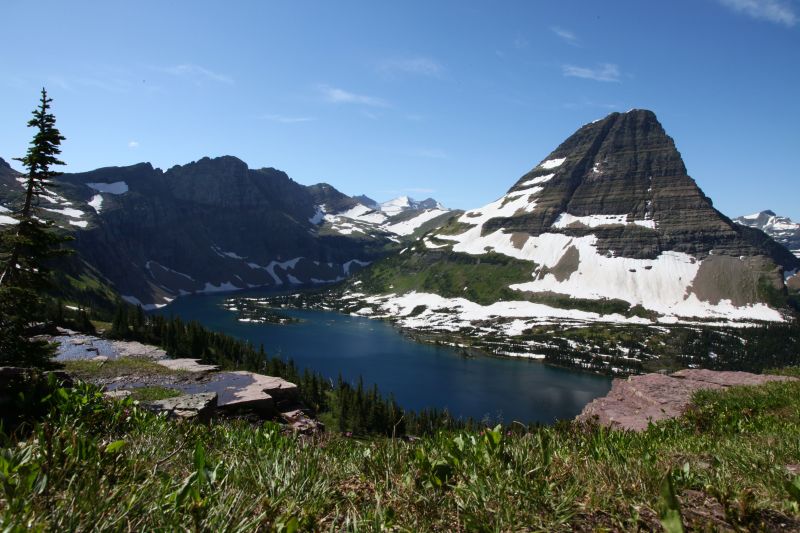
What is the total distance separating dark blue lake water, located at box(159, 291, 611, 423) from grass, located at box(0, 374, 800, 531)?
86.3m

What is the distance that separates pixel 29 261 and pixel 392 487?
26472 millimetres

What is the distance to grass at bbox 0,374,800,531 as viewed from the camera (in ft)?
9.29

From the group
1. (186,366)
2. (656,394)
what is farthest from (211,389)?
(656,394)

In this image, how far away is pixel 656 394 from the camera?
1644 centimetres

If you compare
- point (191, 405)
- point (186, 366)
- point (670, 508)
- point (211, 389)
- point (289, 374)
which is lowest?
point (289, 374)

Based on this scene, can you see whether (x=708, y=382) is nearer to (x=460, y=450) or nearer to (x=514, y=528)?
(x=460, y=450)

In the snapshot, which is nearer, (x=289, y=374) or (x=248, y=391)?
(x=248, y=391)

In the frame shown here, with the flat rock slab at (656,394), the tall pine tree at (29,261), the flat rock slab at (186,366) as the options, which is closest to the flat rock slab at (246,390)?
the flat rock slab at (186,366)

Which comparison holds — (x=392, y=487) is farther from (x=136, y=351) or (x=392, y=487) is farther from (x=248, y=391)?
(x=136, y=351)

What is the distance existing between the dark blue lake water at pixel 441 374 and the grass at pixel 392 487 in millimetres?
86265

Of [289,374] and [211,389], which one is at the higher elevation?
[211,389]

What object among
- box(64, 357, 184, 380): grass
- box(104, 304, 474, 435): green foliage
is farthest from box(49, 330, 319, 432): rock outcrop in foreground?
box(104, 304, 474, 435): green foliage

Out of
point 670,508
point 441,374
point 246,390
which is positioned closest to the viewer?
point 670,508

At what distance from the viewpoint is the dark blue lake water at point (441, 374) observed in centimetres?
10519
